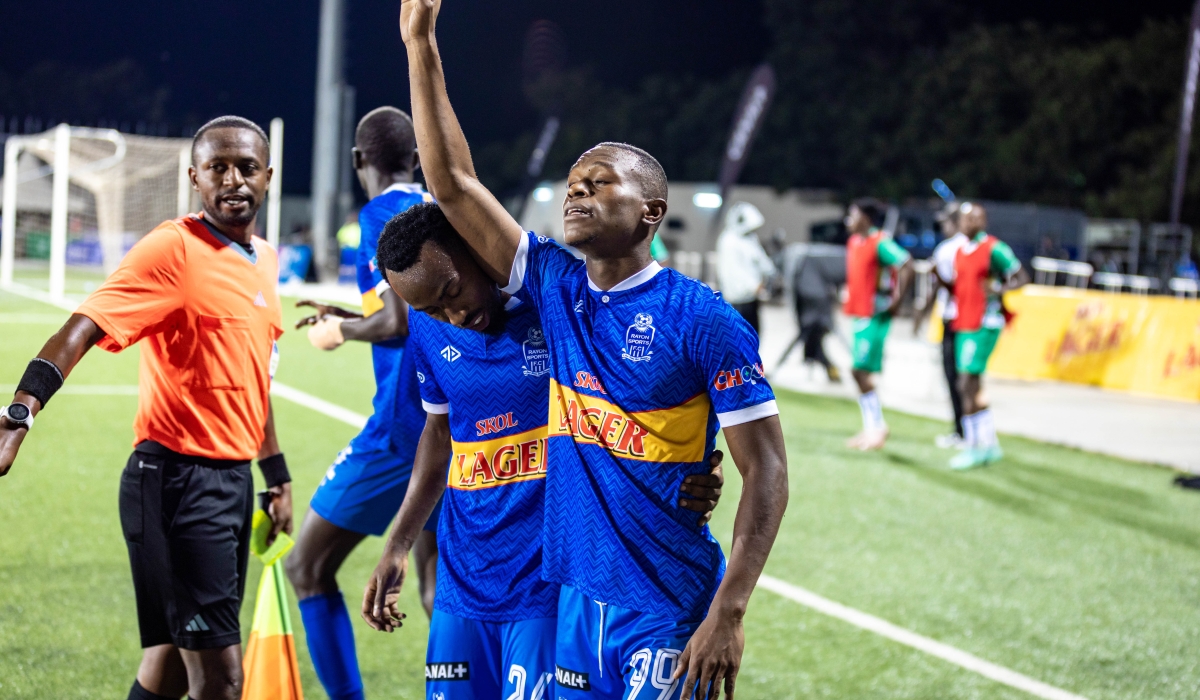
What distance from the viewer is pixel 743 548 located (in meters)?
2.37

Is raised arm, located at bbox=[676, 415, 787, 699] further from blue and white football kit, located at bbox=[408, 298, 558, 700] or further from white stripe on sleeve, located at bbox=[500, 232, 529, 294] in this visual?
white stripe on sleeve, located at bbox=[500, 232, 529, 294]

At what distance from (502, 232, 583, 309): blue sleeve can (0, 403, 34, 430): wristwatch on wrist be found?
1.19 m

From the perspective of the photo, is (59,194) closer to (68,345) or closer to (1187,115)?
(68,345)

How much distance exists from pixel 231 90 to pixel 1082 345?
56.5m

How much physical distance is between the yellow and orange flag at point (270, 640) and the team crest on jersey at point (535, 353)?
136 cm

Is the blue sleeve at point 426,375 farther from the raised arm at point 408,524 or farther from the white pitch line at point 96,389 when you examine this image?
the white pitch line at point 96,389

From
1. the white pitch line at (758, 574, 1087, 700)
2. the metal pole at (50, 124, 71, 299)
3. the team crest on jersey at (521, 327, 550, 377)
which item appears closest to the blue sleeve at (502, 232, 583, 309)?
the team crest on jersey at (521, 327, 550, 377)

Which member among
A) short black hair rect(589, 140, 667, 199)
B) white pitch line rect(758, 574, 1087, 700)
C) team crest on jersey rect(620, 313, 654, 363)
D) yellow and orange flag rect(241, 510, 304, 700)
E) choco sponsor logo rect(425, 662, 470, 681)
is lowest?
white pitch line rect(758, 574, 1087, 700)

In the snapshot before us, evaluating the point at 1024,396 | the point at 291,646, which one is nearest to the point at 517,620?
the point at 291,646

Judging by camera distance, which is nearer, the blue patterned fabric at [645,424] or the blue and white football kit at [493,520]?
the blue patterned fabric at [645,424]

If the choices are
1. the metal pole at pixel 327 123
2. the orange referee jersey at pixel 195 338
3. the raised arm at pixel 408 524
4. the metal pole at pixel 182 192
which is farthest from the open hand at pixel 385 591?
the metal pole at pixel 327 123

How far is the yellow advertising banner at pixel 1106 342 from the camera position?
14.6 meters

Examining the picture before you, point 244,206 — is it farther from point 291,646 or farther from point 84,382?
point 84,382

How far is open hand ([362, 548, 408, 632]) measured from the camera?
2.96m
